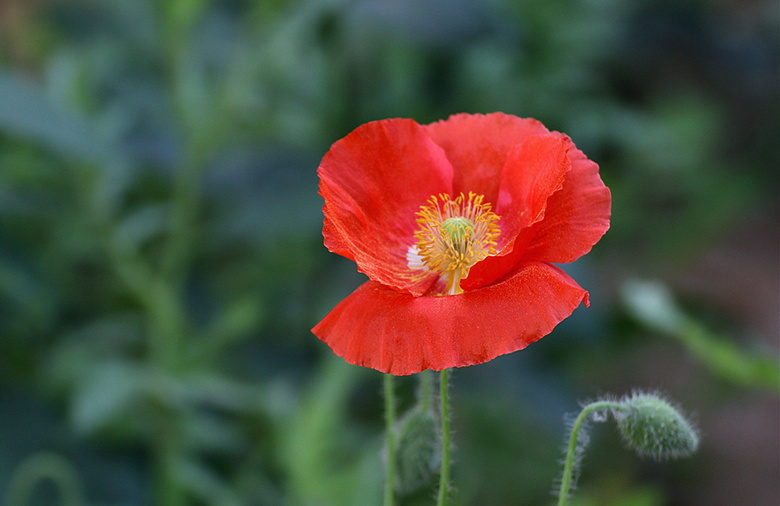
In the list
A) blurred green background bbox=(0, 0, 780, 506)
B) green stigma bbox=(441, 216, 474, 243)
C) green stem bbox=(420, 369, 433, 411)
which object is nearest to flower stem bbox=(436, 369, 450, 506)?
green stem bbox=(420, 369, 433, 411)

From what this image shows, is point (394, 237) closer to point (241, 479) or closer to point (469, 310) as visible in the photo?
point (469, 310)

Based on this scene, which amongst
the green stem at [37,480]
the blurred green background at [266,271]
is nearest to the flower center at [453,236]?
the blurred green background at [266,271]

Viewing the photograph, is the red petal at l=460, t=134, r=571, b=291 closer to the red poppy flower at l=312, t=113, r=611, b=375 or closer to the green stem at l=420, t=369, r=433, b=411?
the red poppy flower at l=312, t=113, r=611, b=375

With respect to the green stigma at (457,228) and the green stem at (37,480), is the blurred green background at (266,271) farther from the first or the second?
the green stigma at (457,228)

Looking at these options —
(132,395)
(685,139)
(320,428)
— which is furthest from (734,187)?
(132,395)

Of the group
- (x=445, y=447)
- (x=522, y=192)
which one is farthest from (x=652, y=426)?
(x=522, y=192)

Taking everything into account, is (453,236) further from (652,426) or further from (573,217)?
(652,426)
